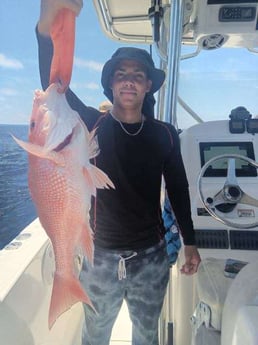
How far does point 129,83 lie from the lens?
1273mm

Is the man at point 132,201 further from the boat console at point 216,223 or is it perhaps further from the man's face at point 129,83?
the boat console at point 216,223

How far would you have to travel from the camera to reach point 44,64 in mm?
802

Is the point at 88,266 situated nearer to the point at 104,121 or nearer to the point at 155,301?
the point at 155,301

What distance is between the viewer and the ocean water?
78 centimetres

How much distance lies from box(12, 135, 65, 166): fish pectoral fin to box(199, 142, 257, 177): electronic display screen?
1.42m

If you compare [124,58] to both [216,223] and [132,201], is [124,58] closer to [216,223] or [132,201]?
[132,201]

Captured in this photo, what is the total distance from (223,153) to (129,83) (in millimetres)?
960

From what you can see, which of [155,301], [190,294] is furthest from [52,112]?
[190,294]

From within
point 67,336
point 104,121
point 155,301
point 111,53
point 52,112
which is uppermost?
point 111,53

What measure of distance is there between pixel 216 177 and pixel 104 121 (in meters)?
0.90

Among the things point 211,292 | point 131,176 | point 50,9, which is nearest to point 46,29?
point 50,9

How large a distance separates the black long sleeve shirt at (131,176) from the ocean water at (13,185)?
259 millimetres

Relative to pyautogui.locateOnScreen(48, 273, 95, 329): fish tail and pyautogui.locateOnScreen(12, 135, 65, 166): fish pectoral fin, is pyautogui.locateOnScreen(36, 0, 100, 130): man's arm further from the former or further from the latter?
pyautogui.locateOnScreen(48, 273, 95, 329): fish tail

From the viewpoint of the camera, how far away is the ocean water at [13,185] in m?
0.78
